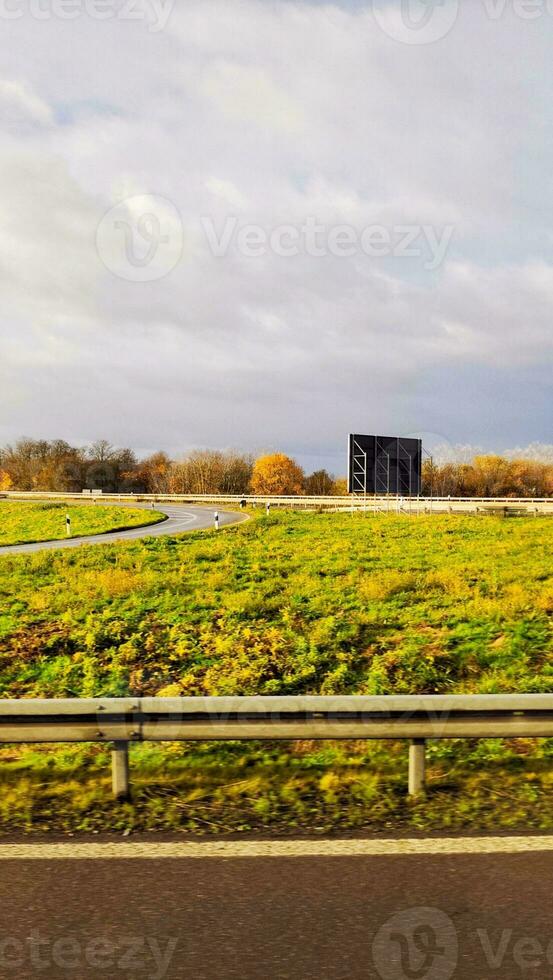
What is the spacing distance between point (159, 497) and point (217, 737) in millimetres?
68933

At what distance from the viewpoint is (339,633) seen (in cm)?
1059

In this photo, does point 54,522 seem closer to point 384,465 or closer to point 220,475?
point 384,465

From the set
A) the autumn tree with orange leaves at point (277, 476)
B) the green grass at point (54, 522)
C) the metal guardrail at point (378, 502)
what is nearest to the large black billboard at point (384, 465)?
the metal guardrail at point (378, 502)

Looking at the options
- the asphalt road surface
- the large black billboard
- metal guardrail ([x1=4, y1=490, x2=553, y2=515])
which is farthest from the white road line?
metal guardrail ([x1=4, y1=490, x2=553, y2=515])

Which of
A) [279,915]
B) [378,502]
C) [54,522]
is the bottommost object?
[279,915]

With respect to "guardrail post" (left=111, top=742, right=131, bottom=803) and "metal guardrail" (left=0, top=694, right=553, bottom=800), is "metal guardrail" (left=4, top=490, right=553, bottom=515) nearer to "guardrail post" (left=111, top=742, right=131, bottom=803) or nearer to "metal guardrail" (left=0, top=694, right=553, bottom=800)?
"metal guardrail" (left=0, top=694, right=553, bottom=800)

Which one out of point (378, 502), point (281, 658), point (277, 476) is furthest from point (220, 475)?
point (281, 658)

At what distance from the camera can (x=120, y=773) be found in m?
5.30

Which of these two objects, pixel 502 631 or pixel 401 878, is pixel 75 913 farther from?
pixel 502 631

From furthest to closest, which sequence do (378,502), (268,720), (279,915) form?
(378,502), (268,720), (279,915)

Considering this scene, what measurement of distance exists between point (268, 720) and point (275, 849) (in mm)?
1010

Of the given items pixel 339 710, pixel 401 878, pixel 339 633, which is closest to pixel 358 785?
pixel 339 710

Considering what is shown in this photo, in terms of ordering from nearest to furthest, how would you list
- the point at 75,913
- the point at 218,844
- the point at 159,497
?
the point at 75,913, the point at 218,844, the point at 159,497
